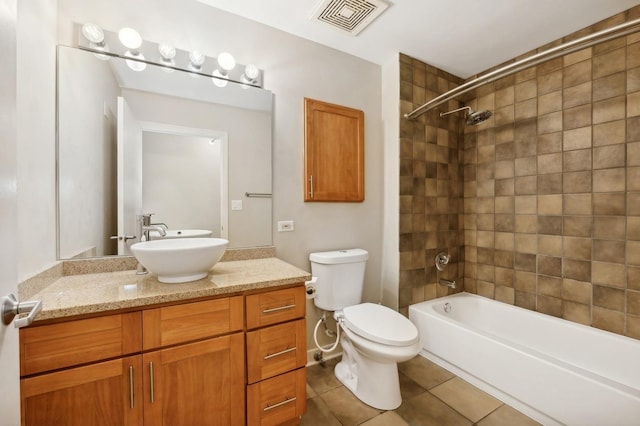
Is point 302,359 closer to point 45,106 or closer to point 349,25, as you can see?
point 45,106

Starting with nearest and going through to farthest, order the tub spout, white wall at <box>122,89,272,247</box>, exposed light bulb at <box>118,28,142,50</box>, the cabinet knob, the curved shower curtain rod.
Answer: the cabinet knob → the curved shower curtain rod → exposed light bulb at <box>118,28,142,50</box> → white wall at <box>122,89,272,247</box> → the tub spout

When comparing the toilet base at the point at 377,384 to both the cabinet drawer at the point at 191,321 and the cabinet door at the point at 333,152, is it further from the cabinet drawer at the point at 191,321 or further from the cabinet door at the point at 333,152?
the cabinet door at the point at 333,152

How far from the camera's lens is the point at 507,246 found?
225 centimetres

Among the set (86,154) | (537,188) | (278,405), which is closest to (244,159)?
(86,154)

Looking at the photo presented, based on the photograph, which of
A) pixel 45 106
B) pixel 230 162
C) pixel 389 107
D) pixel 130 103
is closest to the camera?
pixel 45 106

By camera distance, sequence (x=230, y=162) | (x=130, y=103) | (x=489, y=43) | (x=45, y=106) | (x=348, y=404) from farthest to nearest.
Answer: (x=489, y=43) → (x=230, y=162) → (x=348, y=404) → (x=130, y=103) → (x=45, y=106)

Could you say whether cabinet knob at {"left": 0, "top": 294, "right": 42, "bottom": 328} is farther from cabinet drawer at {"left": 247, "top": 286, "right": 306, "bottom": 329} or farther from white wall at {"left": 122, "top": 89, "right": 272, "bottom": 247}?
white wall at {"left": 122, "top": 89, "right": 272, "bottom": 247}

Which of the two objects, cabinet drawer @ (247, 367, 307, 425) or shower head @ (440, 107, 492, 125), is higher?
shower head @ (440, 107, 492, 125)

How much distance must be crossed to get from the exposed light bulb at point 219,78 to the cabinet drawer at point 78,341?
4.48ft

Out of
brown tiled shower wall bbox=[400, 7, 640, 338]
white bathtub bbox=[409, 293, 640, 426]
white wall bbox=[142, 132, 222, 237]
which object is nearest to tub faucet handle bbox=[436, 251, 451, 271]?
brown tiled shower wall bbox=[400, 7, 640, 338]

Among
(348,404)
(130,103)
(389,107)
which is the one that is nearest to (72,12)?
(130,103)

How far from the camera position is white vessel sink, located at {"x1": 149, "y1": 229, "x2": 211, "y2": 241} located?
1499 millimetres

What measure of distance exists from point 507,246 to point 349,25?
2.17 metres

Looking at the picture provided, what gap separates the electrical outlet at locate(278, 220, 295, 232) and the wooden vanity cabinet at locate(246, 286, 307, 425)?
610mm
